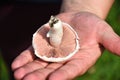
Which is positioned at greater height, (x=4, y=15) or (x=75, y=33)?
(x=75, y=33)

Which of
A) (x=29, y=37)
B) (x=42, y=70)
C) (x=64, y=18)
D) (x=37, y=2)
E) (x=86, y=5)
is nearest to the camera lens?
(x=42, y=70)

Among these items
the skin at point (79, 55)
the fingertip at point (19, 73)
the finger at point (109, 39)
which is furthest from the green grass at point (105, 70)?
the fingertip at point (19, 73)

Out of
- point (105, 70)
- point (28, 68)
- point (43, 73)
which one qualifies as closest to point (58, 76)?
point (43, 73)

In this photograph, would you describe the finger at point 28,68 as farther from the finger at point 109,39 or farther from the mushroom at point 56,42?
the finger at point 109,39

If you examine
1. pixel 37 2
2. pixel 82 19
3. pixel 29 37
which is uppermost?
pixel 82 19

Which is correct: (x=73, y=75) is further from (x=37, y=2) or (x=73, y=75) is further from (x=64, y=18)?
(x=37, y=2)

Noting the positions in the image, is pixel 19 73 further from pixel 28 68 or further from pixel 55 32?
pixel 55 32

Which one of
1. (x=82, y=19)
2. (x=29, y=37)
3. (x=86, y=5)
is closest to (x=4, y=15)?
(x=29, y=37)
